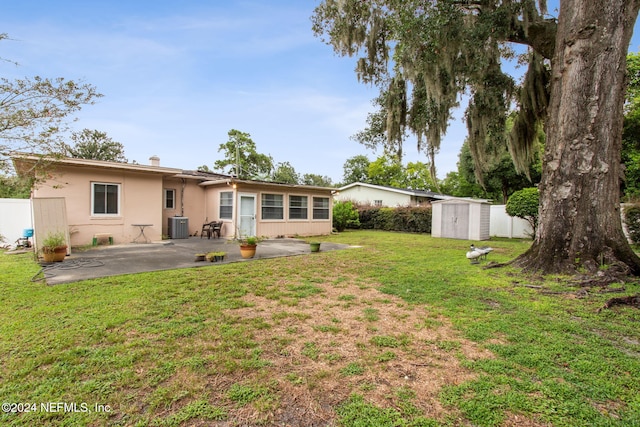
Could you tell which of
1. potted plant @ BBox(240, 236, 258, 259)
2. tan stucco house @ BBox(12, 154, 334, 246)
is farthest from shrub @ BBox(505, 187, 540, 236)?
potted plant @ BBox(240, 236, 258, 259)

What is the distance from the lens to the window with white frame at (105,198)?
977 cm

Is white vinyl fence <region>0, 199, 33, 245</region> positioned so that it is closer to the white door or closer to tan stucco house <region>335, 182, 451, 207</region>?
the white door

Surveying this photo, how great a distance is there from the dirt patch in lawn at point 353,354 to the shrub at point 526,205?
1128 cm

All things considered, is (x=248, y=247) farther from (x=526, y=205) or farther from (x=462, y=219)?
(x=526, y=205)

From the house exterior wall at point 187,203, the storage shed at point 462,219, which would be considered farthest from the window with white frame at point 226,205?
the storage shed at point 462,219

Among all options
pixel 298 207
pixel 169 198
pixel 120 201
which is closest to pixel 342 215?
pixel 298 207

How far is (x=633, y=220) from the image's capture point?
1023 cm

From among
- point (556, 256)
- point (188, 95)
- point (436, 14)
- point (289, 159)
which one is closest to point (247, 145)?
point (289, 159)

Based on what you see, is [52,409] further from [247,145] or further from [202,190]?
[247,145]

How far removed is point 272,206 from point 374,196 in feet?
40.8

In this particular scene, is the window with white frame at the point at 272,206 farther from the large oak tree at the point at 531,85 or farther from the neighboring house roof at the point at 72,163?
the large oak tree at the point at 531,85

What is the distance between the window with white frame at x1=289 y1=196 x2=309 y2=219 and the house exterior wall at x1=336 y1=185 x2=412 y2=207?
918 cm

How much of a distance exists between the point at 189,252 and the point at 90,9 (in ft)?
21.0

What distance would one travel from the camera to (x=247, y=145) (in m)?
34.7
